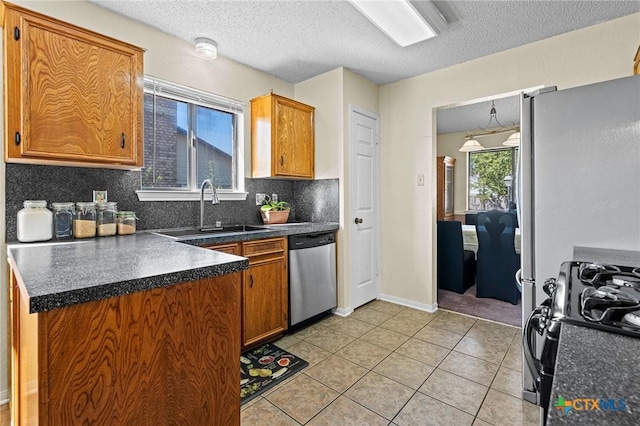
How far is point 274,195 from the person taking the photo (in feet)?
10.9

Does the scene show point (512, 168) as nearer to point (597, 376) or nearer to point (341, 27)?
point (341, 27)

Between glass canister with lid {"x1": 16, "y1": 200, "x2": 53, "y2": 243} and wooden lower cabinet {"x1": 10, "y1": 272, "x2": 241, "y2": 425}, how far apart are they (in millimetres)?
1008

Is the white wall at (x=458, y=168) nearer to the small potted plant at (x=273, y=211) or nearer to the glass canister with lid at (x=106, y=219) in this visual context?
the small potted plant at (x=273, y=211)

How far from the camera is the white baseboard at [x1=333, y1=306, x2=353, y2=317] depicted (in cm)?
306

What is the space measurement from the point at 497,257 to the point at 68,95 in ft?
12.9

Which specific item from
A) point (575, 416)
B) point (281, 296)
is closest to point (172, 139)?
point (281, 296)

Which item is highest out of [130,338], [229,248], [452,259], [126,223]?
[126,223]

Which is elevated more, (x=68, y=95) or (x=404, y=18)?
(x=404, y=18)

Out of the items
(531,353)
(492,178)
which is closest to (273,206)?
(531,353)

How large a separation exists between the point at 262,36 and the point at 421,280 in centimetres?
271

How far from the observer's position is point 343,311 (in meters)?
3.06

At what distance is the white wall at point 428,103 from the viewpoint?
2332mm

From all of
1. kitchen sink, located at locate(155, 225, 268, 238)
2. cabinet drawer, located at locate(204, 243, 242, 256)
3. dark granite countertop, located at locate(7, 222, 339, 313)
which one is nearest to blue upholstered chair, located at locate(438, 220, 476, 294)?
kitchen sink, located at locate(155, 225, 268, 238)

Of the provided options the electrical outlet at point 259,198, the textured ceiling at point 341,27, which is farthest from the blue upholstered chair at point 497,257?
the electrical outlet at point 259,198
